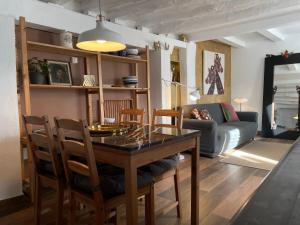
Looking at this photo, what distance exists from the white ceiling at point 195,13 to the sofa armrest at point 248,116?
1951mm

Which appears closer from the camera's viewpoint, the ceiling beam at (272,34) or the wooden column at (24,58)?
the wooden column at (24,58)

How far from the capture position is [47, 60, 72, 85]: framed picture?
9.14ft

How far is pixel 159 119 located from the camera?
4.29 metres

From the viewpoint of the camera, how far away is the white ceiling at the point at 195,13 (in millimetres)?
3020

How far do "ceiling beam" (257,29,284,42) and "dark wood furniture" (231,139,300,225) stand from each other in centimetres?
446

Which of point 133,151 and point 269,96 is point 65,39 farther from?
point 269,96

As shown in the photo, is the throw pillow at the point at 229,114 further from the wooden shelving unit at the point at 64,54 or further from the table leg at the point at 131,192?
the table leg at the point at 131,192

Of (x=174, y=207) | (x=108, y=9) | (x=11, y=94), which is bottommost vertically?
(x=174, y=207)

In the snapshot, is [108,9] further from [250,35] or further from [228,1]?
[250,35]

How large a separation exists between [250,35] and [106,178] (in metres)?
5.19

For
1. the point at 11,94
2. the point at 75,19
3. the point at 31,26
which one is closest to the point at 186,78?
the point at 75,19

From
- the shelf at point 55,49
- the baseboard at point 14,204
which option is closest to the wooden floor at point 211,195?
the baseboard at point 14,204

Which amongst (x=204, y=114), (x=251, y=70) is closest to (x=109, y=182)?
(x=204, y=114)

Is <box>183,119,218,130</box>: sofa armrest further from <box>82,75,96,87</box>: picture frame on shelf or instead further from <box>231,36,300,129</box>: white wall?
<box>231,36,300,129</box>: white wall
